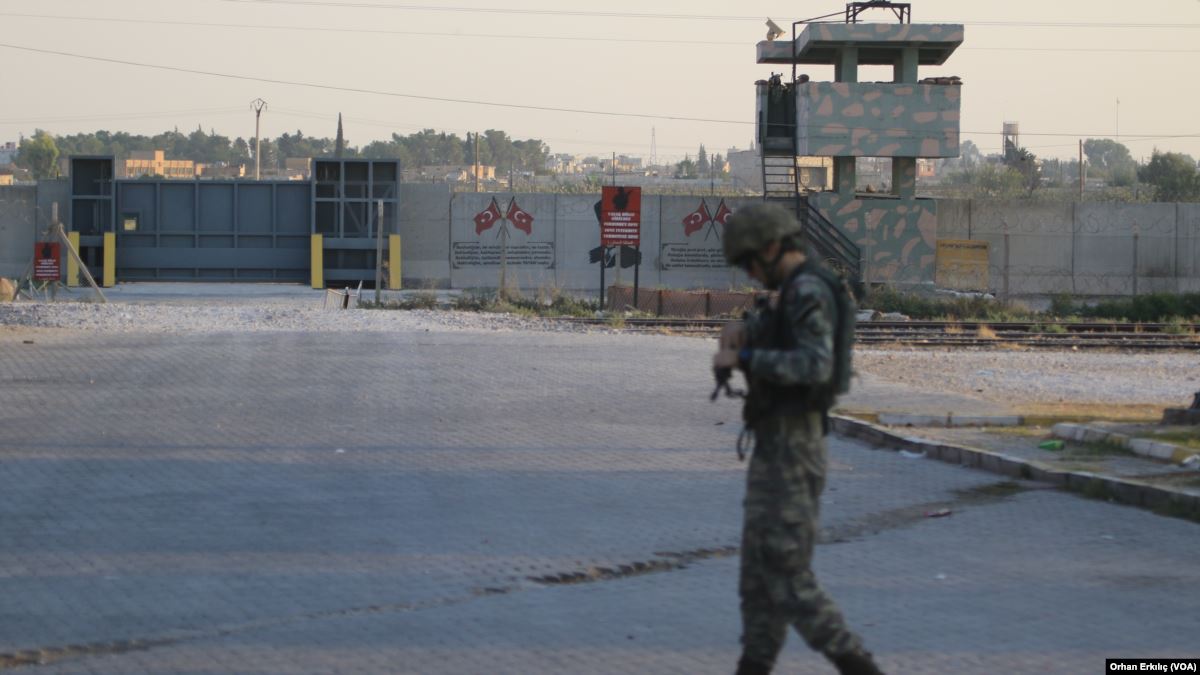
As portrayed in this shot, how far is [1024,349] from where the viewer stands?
22.9m

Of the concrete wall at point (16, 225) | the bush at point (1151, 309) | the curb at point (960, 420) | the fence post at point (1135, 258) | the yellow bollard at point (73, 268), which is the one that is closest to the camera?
the curb at point (960, 420)

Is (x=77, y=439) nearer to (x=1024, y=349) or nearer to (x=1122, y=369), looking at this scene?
(x=1122, y=369)

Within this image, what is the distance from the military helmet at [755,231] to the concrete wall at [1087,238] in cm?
3948

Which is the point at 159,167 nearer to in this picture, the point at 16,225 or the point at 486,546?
the point at 16,225

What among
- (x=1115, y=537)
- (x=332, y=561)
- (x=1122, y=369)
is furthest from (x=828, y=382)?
(x=1122, y=369)

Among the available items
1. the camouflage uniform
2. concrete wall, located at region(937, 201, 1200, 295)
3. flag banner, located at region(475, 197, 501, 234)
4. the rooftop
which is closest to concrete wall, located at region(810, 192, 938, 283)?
concrete wall, located at region(937, 201, 1200, 295)

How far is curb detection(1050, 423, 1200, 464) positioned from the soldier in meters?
7.21

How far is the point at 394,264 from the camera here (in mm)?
39312

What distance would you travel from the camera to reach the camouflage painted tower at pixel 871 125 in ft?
129

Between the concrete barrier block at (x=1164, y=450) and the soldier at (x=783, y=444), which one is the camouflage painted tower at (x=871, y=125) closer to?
the concrete barrier block at (x=1164, y=450)

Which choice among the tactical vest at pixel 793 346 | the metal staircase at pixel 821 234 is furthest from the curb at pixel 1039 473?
the metal staircase at pixel 821 234

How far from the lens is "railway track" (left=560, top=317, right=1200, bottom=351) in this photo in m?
23.5

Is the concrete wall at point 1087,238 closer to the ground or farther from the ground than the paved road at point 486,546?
farther from the ground

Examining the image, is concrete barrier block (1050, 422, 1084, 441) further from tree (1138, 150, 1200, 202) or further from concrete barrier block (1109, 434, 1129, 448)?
tree (1138, 150, 1200, 202)
